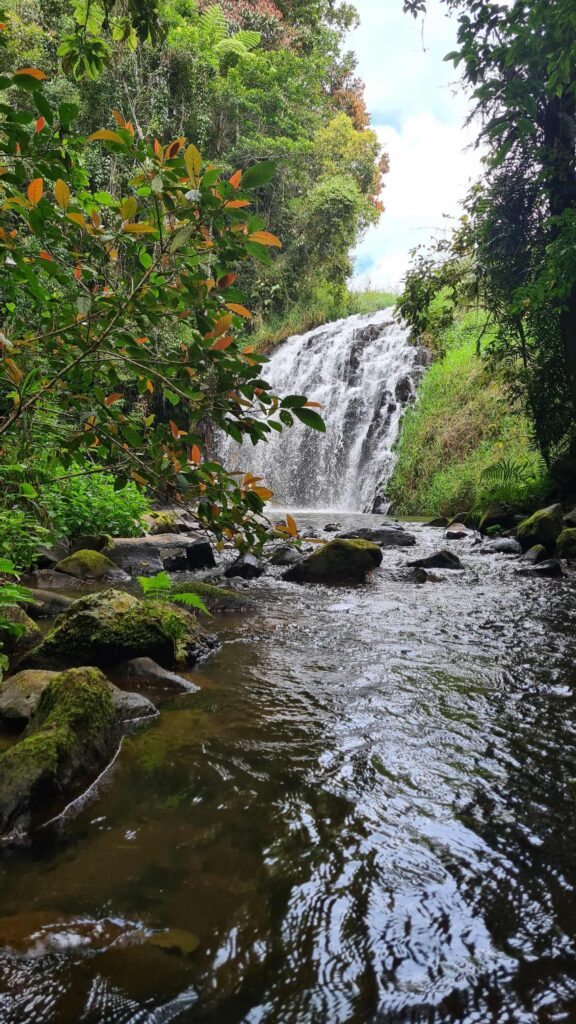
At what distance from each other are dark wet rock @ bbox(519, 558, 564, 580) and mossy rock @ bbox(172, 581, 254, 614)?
11.4 feet

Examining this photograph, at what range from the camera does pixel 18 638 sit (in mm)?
3510

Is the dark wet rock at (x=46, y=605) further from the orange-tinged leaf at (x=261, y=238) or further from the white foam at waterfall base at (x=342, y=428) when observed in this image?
the white foam at waterfall base at (x=342, y=428)

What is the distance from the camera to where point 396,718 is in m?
2.77

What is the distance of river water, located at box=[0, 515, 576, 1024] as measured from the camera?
1.29 m

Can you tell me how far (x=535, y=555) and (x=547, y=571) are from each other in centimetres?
95

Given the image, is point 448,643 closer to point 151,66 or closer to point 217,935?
point 217,935

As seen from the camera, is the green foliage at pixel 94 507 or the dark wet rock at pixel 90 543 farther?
the dark wet rock at pixel 90 543

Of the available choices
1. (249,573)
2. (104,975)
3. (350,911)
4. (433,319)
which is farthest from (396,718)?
(433,319)

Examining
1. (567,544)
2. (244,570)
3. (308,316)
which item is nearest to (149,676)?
(244,570)

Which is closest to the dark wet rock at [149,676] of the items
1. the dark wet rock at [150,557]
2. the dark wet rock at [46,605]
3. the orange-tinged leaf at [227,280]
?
the dark wet rock at [46,605]

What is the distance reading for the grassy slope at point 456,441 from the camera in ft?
43.9

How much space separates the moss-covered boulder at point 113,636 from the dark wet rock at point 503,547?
6.01 meters

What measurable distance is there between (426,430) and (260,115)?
12976 millimetres

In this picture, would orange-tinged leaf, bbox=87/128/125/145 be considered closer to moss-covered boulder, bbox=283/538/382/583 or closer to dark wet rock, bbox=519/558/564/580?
moss-covered boulder, bbox=283/538/382/583
